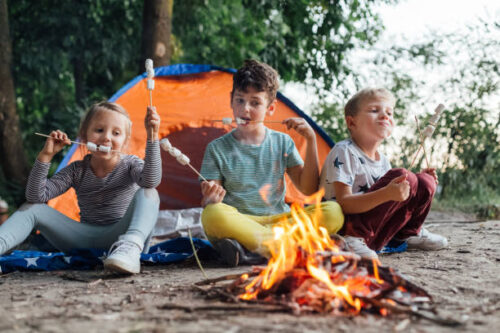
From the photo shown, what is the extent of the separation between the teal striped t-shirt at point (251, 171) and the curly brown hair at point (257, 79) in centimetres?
31

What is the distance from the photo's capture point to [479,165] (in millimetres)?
6070

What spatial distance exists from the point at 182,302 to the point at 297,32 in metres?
5.40

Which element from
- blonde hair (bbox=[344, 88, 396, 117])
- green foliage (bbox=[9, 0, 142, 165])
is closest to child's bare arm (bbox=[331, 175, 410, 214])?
blonde hair (bbox=[344, 88, 396, 117])

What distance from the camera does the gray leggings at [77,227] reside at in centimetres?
237

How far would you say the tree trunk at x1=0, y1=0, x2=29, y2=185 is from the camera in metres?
5.36

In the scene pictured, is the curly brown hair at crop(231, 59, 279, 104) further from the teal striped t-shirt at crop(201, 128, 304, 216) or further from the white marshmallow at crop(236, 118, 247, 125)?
the teal striped t-shirt at crop(201, 128, 304, 216)

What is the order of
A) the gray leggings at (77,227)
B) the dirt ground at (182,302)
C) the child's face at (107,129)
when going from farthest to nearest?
the child's face at (107,129) < the gray leggings at (77,227) < the dirt ground at (182,302)

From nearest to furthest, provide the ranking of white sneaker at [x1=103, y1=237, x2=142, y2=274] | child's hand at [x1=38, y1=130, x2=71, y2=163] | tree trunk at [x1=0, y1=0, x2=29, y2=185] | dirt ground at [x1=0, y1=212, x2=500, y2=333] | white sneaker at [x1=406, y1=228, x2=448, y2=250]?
dirt ground at [x1=0, y1=212, x2=500, y2=333] → white sneaker at [x1=103, y1=237, x2=142, y2=274] → child's hand at [x1=38, y1=130, x2=71, y2=163] → white sneaker at [x1=406, y1=228, x2=448, y2=250] → tree trunk at [x1=0, y1=0, x2=29, y2=185]

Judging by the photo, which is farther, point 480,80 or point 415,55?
point 415,55

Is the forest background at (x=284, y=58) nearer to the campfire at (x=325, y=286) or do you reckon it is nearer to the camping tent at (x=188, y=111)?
the camping tent at (x=188, y=111)

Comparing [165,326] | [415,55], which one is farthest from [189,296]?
[415,55]

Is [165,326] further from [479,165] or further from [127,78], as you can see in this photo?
[127,78]

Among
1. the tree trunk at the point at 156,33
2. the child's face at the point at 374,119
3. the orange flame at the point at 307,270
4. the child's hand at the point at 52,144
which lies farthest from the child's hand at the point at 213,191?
the tree trunk at the point at 156,33

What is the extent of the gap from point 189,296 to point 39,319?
0.51 m
